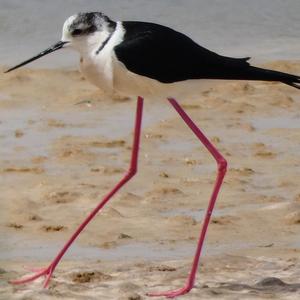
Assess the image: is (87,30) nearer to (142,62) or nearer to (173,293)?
(142,62)

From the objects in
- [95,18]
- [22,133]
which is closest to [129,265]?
Result: [95,18]

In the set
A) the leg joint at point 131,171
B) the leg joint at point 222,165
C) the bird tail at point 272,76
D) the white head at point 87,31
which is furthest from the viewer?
the leg joint at point 131,171

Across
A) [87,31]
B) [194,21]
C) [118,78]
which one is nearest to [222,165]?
[118,78]

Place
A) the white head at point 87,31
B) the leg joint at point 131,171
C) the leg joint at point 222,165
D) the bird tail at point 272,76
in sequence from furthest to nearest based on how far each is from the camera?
the leg joint at point 131,171, the leg joint at point 222,165, the white head at point 87,31, the bird tail at point 272,76

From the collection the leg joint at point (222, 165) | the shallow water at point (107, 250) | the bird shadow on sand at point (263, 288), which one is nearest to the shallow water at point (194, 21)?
the shallow water at point (107, 250)

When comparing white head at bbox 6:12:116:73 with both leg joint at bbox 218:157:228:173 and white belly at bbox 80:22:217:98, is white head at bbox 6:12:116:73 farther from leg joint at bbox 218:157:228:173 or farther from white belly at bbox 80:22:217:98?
leg joint at bbox 218:157:228:173

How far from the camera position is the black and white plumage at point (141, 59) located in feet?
18.7

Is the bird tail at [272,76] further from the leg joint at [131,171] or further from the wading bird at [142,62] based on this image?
the leg joint at [131,171]

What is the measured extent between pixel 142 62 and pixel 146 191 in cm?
189

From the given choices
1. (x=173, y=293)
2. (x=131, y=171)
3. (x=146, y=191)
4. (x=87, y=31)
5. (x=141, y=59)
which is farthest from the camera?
(x=146, y=191)

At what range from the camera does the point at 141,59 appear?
5.71 metres

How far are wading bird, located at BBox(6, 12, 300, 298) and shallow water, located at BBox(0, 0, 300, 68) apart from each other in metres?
5.47

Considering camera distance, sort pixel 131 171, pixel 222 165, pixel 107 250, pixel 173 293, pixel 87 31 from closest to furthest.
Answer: pixel 173 293
pixel 87 31
pixel 222 165
pixel 131 171
pixel 107 250

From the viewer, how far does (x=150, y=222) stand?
6.86 metres
